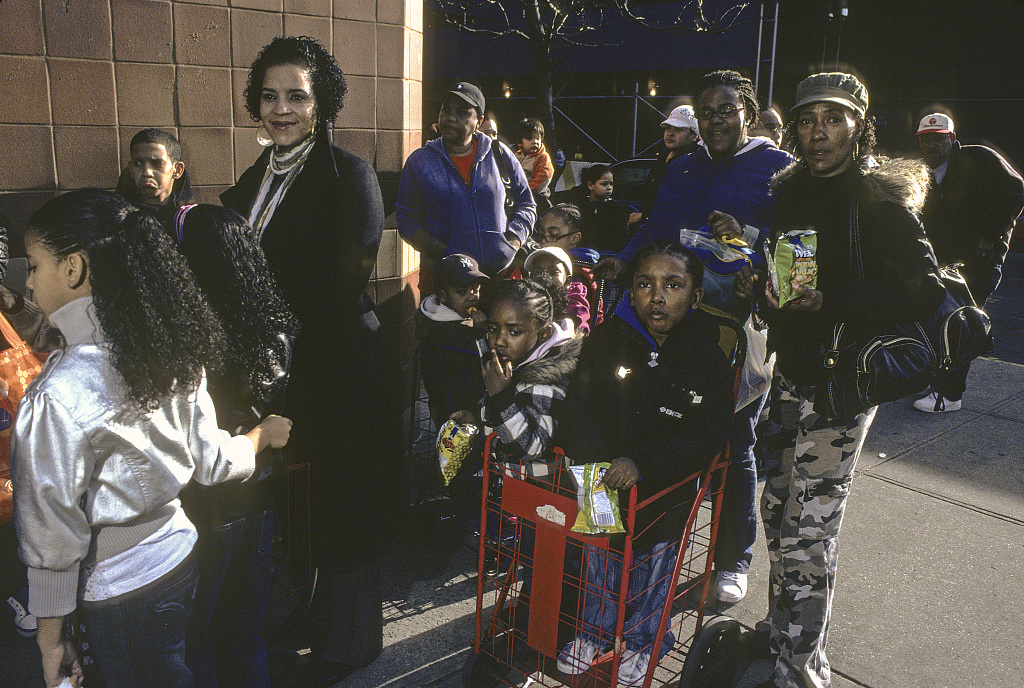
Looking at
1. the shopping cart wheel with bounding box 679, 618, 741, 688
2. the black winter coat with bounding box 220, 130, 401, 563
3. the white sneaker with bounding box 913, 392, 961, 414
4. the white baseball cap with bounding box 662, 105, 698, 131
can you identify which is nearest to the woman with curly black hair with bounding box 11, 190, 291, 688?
the black winter coat with bounding box 220, 130, 401, 563

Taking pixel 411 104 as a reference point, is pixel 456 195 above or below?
below

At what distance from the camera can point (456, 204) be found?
14.1 ft

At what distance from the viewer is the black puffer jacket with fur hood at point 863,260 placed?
2.38 m

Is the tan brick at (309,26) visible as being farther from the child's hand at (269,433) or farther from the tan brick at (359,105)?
the child's hand at (269,433)

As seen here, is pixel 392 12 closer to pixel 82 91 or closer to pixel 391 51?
pixel 391 51

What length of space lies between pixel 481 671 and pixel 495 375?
106 centimetres

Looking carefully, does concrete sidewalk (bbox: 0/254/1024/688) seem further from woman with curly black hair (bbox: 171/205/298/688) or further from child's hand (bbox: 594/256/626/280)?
child's hand (bbox: 594/256/626/280)

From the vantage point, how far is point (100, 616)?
1797 millimetres

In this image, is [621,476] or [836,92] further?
[836,92]

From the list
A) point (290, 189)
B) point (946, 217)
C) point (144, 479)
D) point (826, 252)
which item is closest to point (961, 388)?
point (946, 217)

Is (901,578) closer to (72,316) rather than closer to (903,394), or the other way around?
(903,394)

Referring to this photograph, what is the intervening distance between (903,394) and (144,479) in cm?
216

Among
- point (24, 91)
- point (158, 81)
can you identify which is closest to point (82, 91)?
point (24, 91)

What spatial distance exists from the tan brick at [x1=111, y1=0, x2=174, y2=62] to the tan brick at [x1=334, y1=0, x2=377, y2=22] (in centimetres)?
84
